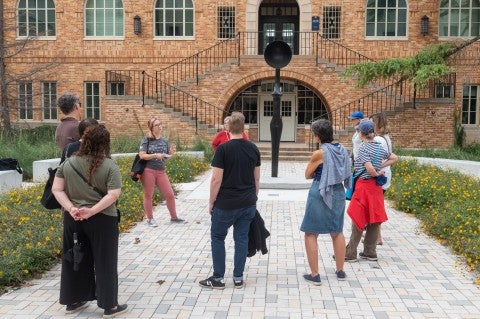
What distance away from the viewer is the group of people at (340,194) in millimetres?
6492

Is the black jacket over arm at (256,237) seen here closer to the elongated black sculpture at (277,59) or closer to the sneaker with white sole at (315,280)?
the sneaker with white sole at (315,280)

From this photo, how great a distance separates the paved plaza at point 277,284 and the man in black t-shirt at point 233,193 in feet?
1.45

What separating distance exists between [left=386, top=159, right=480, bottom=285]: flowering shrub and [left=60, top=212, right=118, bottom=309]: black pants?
169 inches

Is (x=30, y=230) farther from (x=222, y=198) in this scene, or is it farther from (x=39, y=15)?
(x=39, y=15)

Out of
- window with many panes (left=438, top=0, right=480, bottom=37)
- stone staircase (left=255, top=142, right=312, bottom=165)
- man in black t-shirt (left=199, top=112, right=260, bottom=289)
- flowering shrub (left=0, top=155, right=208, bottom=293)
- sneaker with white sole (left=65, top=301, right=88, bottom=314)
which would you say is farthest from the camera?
window with many panes (left=438, top=0, right=480, bottom=37)

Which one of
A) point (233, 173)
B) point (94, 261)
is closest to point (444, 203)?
point (233, 173)

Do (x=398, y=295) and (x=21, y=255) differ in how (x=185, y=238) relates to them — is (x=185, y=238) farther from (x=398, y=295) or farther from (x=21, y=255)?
(x=398, y=295)

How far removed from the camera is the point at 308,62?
22891mm

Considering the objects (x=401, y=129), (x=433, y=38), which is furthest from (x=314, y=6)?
(x=401, y=129)

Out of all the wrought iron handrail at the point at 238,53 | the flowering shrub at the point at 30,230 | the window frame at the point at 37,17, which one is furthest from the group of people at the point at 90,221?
the window frame at the point at 37,17

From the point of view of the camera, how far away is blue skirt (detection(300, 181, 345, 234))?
6496mm

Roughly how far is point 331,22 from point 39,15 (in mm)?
12704

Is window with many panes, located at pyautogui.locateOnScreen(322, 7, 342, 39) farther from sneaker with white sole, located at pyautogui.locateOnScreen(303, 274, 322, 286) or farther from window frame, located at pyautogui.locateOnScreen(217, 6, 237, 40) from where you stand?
sneaker with white sole, located at pyautogui.locateOnScreen(303, 274, 322, 286)

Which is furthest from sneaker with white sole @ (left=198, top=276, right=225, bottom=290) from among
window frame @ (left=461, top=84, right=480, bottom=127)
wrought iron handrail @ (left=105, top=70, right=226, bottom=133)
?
window frame @ (left=461, top=84, right=480, bottom=127)
